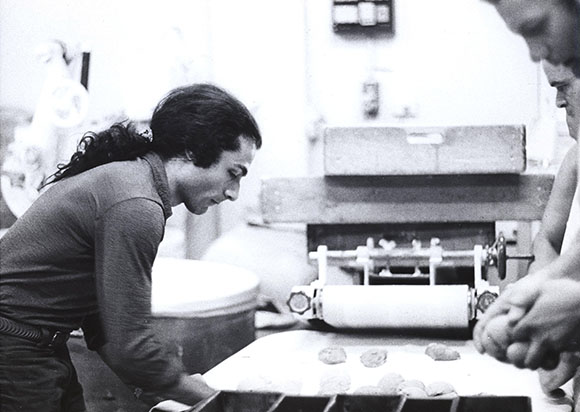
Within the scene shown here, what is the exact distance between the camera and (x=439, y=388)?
151 cm

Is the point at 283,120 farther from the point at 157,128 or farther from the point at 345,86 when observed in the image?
the point at 157,128

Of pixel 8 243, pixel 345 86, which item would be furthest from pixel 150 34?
pixel 8 243

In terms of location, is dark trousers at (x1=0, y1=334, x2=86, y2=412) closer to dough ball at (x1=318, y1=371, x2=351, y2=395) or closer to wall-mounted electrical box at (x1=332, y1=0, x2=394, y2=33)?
dough ball at (x1=318, y1=371, x2=351, y2=395)

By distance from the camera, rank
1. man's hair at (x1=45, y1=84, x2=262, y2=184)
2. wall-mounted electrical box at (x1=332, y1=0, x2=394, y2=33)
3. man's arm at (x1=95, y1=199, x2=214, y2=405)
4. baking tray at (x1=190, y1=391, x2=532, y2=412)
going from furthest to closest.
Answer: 1. wall-mounted electrical box at (x1=332, y1=0, x2=394, y2=33)
2. man's hair at (x1=45, y1=84, x2=262, y2=184)
3. man's arm at (x1=95, y1=199, x2=214, y2=405)
4. baking tray at (x1=190, y1=391, x2=532, y2=412)

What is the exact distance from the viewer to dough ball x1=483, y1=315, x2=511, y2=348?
897 mm

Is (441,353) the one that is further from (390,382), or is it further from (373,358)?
(390,382)

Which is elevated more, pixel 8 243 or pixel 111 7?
pixel 111 7

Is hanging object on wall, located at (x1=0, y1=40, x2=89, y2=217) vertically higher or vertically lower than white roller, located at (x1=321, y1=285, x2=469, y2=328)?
higher

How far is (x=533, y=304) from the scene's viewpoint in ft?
2.87

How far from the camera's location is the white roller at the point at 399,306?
5.94ft

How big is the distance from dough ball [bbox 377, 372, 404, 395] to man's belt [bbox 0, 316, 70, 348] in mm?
593

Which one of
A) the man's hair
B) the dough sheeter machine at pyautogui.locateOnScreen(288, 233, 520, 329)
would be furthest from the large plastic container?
the man's hair

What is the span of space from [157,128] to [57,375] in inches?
18.9

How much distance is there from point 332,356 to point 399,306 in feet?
0.63
